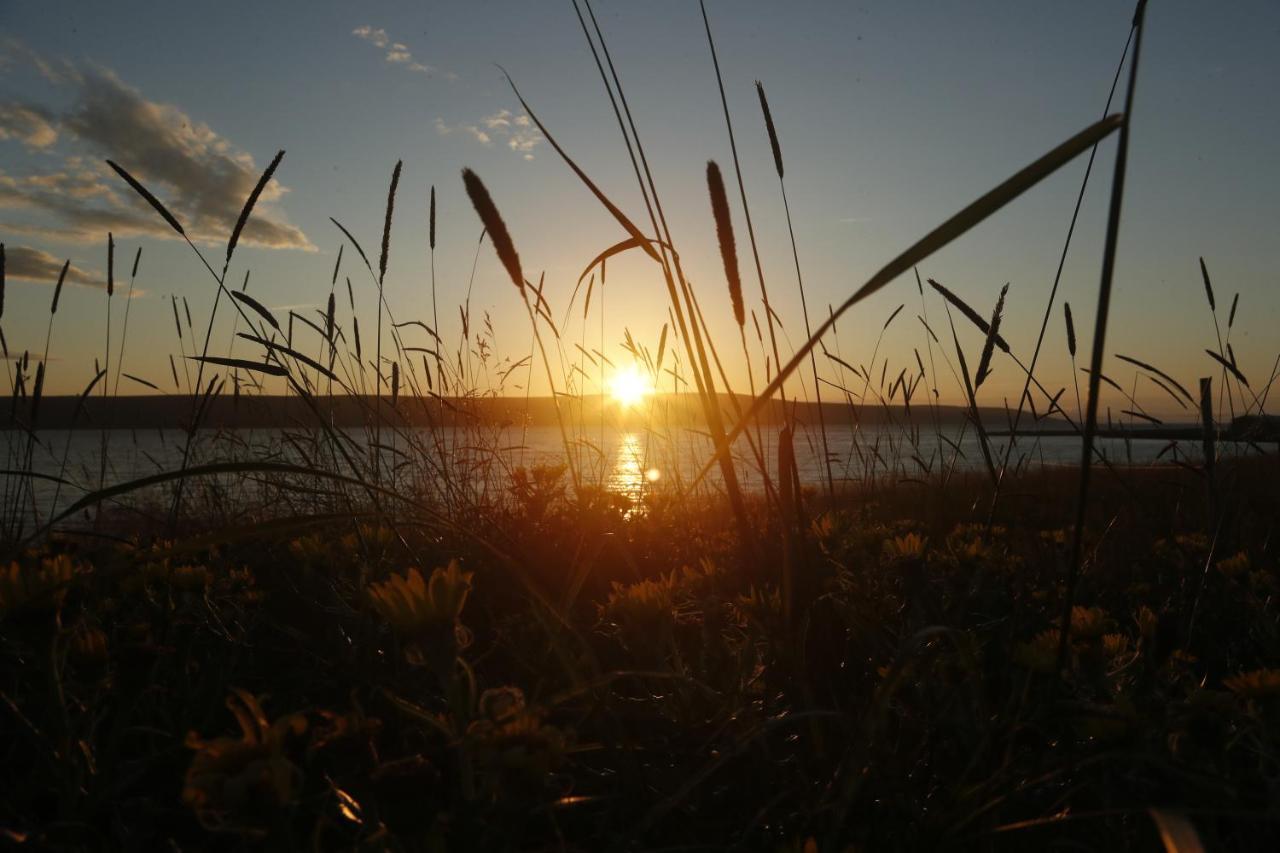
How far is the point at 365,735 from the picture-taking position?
64 cm

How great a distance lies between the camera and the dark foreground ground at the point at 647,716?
24.6 inches

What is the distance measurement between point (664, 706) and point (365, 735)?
21.7 inches

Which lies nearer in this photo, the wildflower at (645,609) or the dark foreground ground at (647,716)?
the dark foreground ground at (647,716)

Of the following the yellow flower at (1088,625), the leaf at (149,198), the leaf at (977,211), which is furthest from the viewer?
the leaf at (149,198)

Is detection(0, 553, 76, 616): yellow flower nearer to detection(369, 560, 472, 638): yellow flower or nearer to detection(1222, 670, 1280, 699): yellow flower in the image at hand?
detection(369, 560, 472, 638): yellow flower

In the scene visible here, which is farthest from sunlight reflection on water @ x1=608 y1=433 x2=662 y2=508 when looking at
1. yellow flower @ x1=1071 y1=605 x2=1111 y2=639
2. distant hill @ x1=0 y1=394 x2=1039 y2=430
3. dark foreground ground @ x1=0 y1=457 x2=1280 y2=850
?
yellow flower @ x1=1071 y1=605 x2=1111 y2=639

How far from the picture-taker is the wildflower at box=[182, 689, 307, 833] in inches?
20.0

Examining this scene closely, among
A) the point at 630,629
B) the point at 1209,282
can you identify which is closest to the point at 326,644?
the point at 630,629

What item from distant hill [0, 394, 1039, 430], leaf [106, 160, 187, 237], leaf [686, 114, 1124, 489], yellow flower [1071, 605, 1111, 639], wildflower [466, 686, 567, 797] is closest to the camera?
leaf [686, 114, 1124, 489]

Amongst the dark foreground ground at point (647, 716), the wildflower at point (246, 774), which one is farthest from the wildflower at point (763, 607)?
the wildflower at point (246, 774)

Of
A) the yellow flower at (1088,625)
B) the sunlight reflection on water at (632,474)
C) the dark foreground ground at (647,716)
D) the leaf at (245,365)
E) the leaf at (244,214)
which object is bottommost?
the dark foreground ground at (647,716)

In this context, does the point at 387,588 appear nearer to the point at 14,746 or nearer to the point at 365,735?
the point at 365,735

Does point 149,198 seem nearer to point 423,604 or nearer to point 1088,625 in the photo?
point 423,604

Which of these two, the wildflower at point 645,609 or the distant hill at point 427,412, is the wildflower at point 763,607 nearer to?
the wildflower at point 645,609
